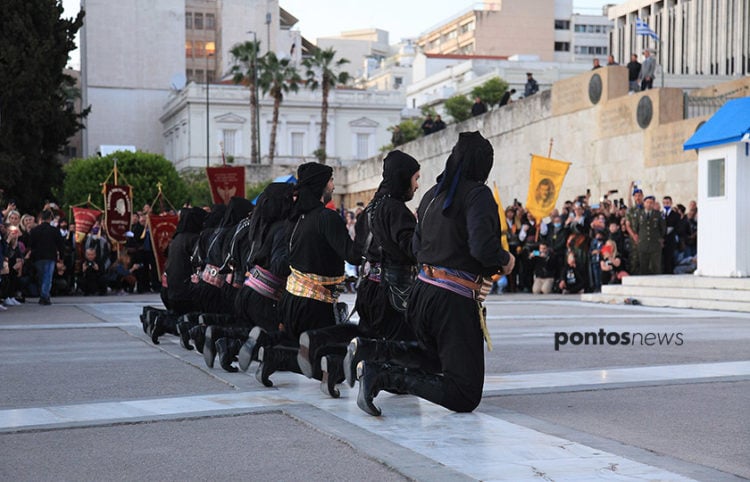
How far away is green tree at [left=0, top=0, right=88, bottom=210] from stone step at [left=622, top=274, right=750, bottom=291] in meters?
20.0

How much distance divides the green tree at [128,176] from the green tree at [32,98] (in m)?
38.9

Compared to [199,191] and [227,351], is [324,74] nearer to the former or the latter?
[199,191]

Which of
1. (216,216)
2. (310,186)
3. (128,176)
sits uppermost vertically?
(128,176)

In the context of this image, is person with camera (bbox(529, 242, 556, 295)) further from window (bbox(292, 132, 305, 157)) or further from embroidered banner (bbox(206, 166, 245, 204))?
window (bbox(292, 132, 305, 157))

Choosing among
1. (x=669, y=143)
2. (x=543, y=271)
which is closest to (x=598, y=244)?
(x=543, y=271)

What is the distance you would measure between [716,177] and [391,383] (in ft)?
42.8

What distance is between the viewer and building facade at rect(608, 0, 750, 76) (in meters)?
89.1

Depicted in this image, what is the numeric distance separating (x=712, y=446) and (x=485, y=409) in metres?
1.72

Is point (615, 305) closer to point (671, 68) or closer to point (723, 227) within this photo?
point (723, 227)

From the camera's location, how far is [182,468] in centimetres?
588

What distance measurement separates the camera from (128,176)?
247ft

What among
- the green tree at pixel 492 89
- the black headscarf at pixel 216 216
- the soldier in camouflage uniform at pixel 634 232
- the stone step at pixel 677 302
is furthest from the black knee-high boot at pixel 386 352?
the green tree at pixel 492 89

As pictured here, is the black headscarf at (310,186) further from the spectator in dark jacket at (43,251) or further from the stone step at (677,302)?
the spectator in dark jacket at (43,251)

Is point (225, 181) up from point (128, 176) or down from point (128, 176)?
down
